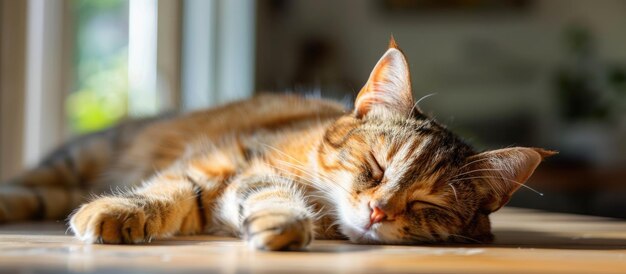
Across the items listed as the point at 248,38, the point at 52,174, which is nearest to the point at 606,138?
the point at 248,38

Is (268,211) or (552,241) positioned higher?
(268,211)

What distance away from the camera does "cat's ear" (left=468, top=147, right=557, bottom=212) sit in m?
1.57

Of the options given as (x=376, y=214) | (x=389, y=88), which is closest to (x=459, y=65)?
(x=389, y=88)

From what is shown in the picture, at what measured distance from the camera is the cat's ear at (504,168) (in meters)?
1.57

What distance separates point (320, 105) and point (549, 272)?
49.4 inches

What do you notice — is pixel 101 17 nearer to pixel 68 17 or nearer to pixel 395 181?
pixel 68 17

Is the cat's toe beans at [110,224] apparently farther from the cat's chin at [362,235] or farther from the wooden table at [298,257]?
the cat's chin at [362,235]

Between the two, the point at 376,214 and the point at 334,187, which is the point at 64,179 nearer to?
the point at 334,187

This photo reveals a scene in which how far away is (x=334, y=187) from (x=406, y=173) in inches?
6.5

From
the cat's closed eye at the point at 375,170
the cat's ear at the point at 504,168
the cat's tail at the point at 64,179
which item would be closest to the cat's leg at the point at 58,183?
the cat's tail at the point at 64,179

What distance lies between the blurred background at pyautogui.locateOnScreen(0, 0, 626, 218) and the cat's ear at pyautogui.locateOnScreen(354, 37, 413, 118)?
6.28ft

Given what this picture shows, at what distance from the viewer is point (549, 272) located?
1.18 meters

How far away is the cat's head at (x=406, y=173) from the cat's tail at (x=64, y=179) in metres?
0.81

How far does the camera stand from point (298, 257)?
125 cm
